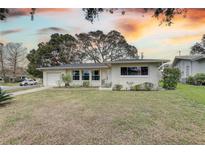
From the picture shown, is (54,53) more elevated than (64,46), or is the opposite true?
(64,46)

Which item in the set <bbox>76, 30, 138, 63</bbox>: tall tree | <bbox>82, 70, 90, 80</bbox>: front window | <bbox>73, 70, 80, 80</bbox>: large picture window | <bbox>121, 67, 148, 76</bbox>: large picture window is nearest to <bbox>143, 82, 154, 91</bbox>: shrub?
<bbox>121, 67, 148, 76</bbox>: large picture window

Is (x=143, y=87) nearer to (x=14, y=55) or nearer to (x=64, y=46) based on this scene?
(x=64, y=46)

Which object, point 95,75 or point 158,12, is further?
point 95,75

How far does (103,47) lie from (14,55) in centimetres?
1232

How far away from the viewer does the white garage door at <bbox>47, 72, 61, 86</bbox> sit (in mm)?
21406

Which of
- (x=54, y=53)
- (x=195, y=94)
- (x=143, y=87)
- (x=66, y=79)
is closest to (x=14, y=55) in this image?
(x=54, y=53)

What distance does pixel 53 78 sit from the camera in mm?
21656

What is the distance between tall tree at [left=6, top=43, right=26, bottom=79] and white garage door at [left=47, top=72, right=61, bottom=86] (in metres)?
6.42

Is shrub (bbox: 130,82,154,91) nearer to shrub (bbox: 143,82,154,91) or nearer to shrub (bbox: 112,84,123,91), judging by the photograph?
shrub (bbox: 143,82,154,91)
